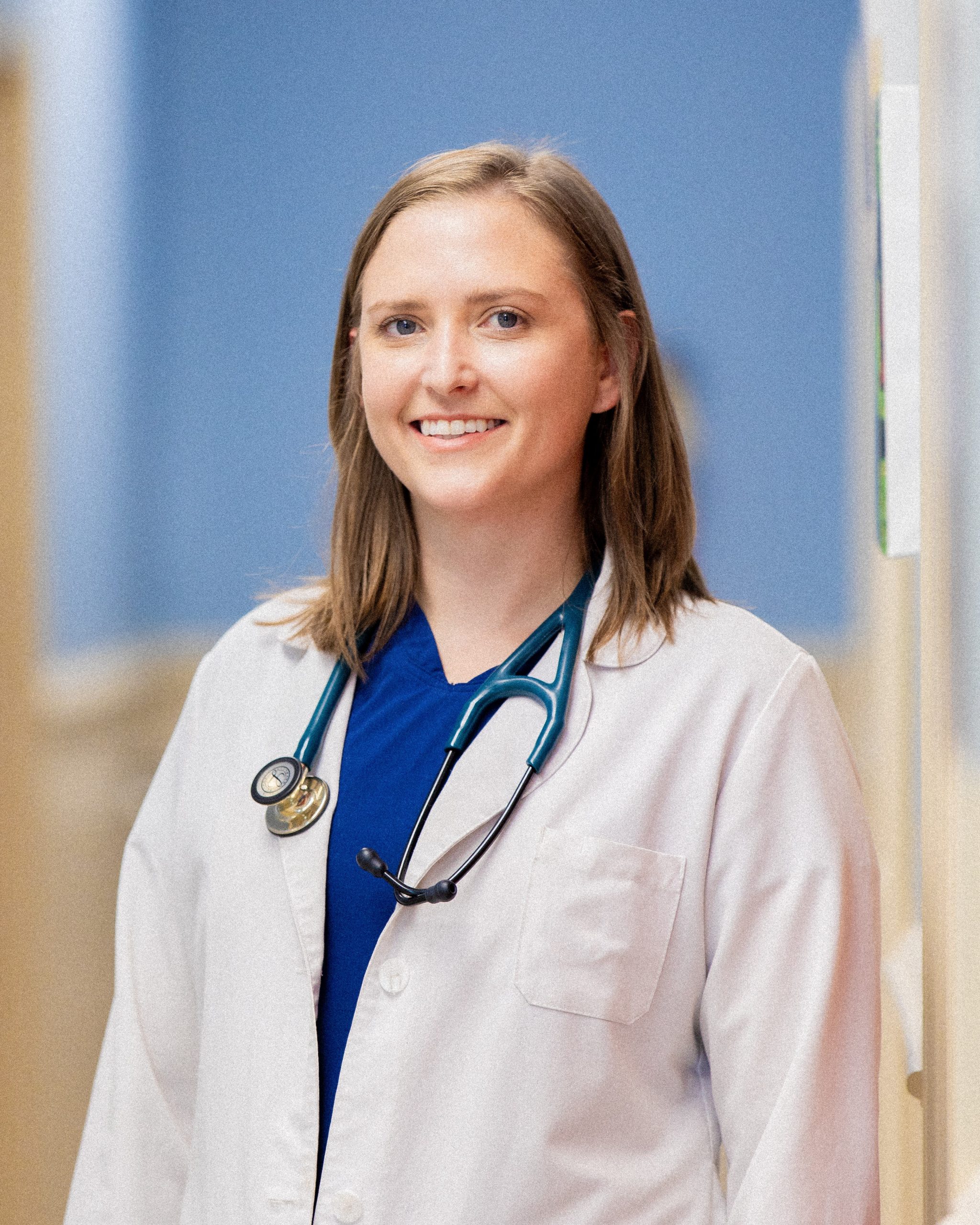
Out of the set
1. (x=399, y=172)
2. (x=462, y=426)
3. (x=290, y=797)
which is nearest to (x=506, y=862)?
(x=290, y=797)

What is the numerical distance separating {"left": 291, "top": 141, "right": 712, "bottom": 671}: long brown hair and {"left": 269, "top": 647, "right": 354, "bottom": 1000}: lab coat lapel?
0.09m

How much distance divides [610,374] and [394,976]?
54 cm

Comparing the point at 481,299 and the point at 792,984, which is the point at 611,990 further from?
the point at 481,299

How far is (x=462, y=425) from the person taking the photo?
3.49 feet

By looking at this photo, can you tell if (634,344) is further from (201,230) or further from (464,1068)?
(201,230)

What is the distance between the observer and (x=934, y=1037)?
3.29 feet

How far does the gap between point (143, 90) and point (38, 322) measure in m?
1.11

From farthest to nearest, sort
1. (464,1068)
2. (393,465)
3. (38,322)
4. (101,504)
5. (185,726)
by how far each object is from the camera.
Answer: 1. (101,504)
2. (38,322)
3. (185,726)
4. (393,465)
5. (464,1068)

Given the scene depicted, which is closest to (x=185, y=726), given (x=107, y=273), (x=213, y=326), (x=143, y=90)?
(x=107, y=273)

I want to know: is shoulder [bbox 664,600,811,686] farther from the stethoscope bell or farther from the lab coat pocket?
the stethoscope bell

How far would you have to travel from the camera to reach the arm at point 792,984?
94cm

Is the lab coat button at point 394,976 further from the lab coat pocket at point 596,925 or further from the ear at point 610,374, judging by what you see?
the ear at point 610,374

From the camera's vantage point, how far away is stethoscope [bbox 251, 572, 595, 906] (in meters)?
1.00

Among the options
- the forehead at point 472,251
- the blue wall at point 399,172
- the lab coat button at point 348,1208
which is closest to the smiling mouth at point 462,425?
the forehead at point 472,251
